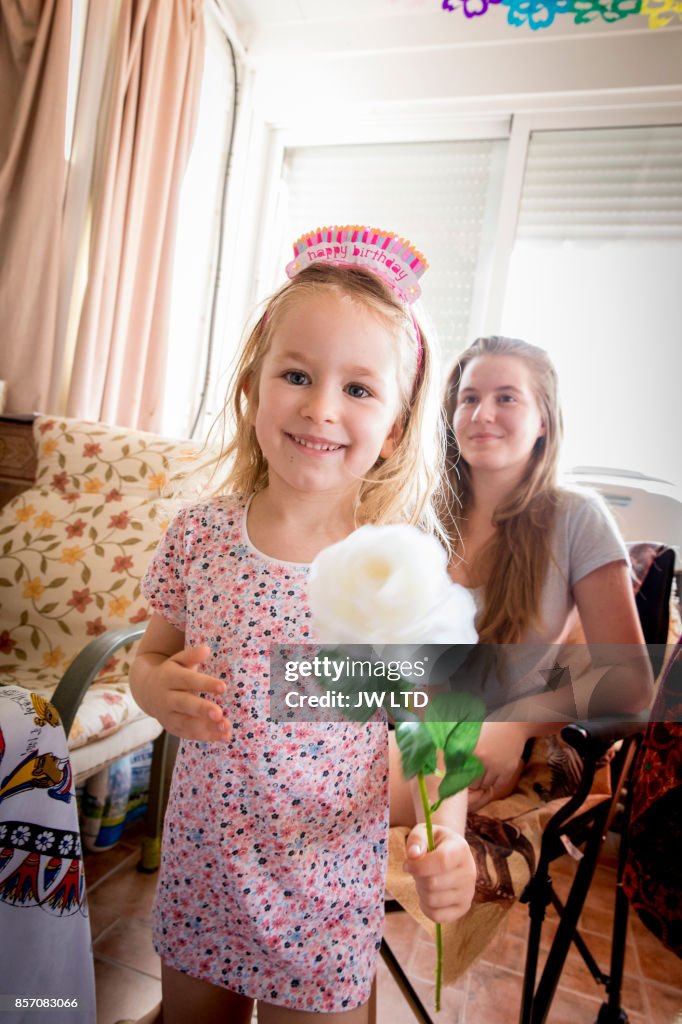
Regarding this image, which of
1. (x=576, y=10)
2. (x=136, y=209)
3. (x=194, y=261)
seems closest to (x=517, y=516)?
(x=576, y=10)

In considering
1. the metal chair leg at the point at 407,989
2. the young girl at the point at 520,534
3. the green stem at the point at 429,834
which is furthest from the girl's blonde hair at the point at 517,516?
the metal chair leg at the point at 407,989

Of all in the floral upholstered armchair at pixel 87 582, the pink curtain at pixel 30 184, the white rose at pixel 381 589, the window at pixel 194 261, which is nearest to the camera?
the white rose at pixel 381 589

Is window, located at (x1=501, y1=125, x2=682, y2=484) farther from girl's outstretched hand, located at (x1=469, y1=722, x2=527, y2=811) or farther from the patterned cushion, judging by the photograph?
the patterned cushion

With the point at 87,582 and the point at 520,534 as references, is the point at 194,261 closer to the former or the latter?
the point at 87,582

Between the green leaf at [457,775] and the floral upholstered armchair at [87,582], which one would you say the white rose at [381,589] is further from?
the floral upholstered armchair at [87,582]

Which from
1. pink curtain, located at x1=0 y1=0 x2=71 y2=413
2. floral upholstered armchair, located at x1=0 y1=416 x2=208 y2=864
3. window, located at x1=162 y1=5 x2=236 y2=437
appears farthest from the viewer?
pink curtain, located at x1=0 y1=0 x2=71 y2=413

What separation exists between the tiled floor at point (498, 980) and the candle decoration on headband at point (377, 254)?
42 cm

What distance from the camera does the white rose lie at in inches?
11.1

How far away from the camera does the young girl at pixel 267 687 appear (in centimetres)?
36

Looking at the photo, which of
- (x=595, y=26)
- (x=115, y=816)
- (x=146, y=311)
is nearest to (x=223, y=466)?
(x=595, y=26)

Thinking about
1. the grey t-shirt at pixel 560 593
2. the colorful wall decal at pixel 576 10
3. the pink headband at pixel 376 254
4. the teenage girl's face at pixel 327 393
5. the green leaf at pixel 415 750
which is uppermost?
the colorful wall decal at pixel 576 10

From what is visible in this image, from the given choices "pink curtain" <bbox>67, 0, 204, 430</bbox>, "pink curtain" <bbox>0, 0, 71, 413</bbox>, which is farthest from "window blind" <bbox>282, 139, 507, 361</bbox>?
"pink curtain" <bbox>0, 0, 71, 413</bbox>

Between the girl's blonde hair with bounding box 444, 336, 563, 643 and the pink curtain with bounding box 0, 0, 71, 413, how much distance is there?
1.28 metres

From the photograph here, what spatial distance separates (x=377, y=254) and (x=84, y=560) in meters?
0.65
